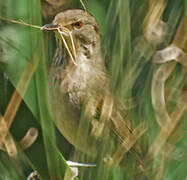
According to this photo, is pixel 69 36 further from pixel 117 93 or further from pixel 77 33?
pixel 117 93

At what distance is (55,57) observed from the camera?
119 cm

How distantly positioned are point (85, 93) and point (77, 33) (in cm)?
17

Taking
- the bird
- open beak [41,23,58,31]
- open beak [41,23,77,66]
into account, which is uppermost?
open beak [41,23,58,31]

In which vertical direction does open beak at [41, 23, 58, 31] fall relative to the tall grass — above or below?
above

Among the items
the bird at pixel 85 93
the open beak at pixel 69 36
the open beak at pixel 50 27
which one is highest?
the open beak at pixel 50 27

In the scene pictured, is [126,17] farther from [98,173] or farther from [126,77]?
[98,173]

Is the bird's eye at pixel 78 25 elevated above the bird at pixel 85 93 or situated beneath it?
elevated above

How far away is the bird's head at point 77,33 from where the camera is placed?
1081mm

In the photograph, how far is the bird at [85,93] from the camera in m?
1.16

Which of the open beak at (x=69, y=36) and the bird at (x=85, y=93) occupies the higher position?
the open beak at (x=69, y=36)

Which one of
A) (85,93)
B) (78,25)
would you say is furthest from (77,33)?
(85,93)

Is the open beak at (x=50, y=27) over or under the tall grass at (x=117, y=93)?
over

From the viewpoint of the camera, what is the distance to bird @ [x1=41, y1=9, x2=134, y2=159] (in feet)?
3.81

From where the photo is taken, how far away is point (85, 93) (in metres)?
1.19
